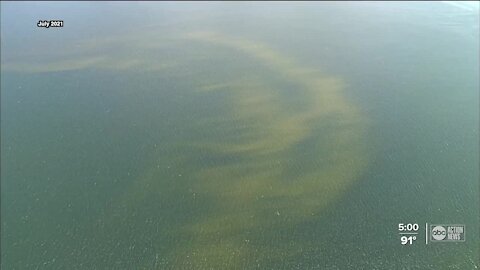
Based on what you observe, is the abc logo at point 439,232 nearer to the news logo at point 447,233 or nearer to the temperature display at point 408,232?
the news logo at point 447,233

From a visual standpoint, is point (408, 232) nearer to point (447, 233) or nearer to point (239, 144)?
point (447, 233)

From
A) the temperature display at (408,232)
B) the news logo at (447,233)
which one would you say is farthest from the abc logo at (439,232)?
the temperature display at (408,232)

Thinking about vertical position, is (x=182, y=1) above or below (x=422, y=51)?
above

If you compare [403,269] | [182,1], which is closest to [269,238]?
[403,269]

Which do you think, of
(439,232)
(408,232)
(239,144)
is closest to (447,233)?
(439,232)

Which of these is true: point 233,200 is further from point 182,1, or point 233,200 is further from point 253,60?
point 182,1

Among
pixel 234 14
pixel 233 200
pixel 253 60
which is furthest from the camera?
pixel 234 14

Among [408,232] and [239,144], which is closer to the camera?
[408,232]

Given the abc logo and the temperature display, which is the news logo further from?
the temperature display
